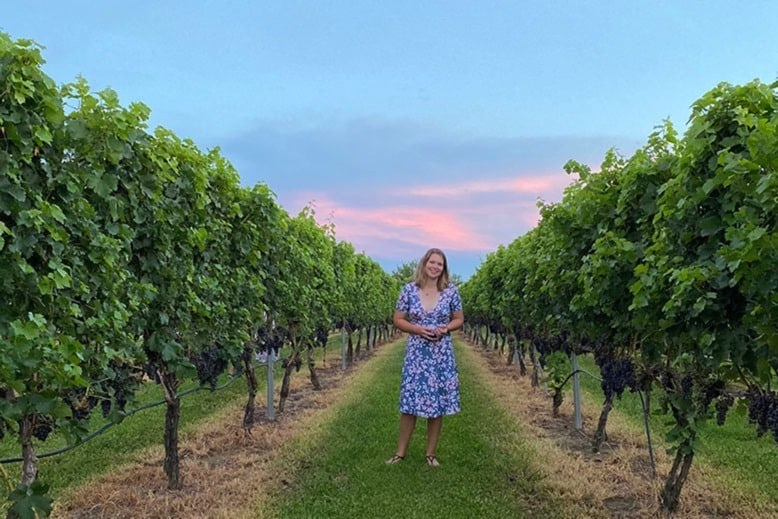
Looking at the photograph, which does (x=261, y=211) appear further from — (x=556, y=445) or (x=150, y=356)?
(x=556, y=445)

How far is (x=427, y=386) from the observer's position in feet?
20.4

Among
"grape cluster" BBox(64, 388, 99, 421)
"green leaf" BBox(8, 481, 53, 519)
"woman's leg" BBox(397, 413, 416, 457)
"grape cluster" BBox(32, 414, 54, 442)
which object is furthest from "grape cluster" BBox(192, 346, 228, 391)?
"green leaf" BBox(8, 481, 53, 519)

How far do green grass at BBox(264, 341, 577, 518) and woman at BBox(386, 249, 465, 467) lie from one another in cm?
45

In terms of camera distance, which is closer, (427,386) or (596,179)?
(596,179)

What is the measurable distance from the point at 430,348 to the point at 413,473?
1.22m

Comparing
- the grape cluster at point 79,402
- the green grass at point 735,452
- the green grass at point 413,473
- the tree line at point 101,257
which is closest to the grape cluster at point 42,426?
the tree line at point 101,257

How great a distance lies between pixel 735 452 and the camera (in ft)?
24.3

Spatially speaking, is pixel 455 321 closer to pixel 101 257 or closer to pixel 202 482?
pixel 202 482

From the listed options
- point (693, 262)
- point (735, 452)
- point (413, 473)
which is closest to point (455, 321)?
point (413, 473)

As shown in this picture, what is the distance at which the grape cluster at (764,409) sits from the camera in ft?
10.8

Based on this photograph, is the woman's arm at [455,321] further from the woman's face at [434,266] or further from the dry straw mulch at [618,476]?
the dry straw mulch at [618,476]

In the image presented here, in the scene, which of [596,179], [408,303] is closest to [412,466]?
[408,303]

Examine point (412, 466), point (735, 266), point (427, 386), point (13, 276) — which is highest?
point (735, 266)

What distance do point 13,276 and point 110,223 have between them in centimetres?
83
